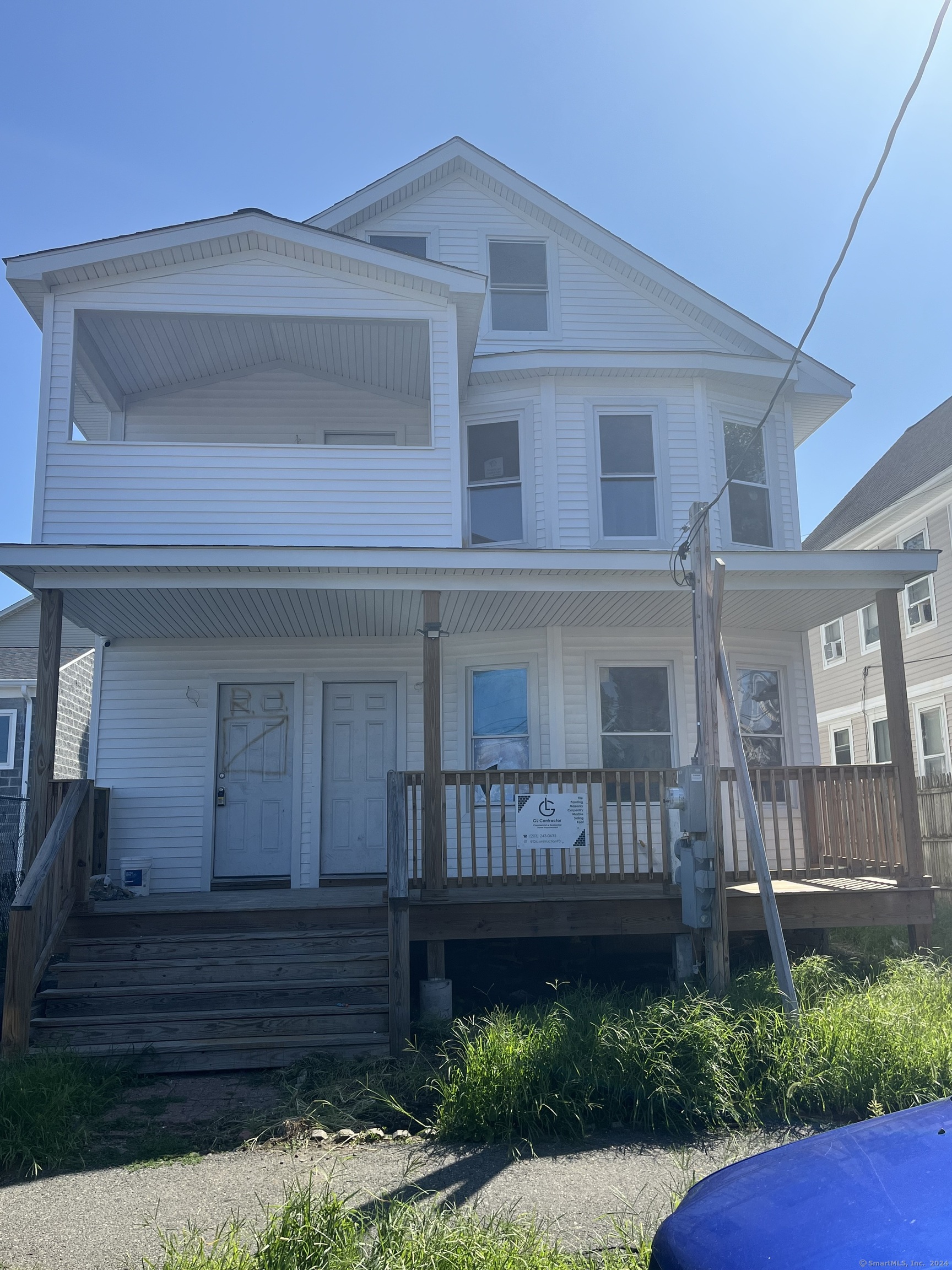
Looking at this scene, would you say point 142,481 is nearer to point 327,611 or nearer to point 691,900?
point 327,611

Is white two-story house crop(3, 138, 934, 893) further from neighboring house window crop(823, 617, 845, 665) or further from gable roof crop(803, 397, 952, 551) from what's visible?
neighboring house window crop(823, 617, 845, 665)

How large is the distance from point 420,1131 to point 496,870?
4.88 metres

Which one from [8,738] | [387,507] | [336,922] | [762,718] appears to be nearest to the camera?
[336,922]

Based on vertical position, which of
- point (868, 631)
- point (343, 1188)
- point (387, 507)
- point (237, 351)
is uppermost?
point (237, 351)

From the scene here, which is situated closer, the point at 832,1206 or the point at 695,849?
the point at 832,1206

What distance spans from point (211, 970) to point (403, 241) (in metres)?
9.10

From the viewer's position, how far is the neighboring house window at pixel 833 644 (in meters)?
22.3

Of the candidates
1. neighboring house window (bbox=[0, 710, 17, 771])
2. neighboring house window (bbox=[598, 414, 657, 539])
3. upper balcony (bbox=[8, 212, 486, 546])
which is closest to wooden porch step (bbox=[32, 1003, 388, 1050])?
upper balcony (bbox=[8, 212, 486, 546])

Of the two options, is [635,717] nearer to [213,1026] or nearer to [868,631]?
[213,1026]

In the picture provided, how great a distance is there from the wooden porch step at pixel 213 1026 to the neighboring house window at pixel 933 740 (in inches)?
531

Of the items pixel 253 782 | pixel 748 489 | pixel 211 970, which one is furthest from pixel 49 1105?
pixel 748 489

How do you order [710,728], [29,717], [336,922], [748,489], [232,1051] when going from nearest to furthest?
[232,1051] → [710,728] → [336,922] → [748,489] → [29,717]

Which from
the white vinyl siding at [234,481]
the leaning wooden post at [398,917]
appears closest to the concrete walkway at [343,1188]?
the leaning wooden post at [398,917]

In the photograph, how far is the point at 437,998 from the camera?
8.09 meters
